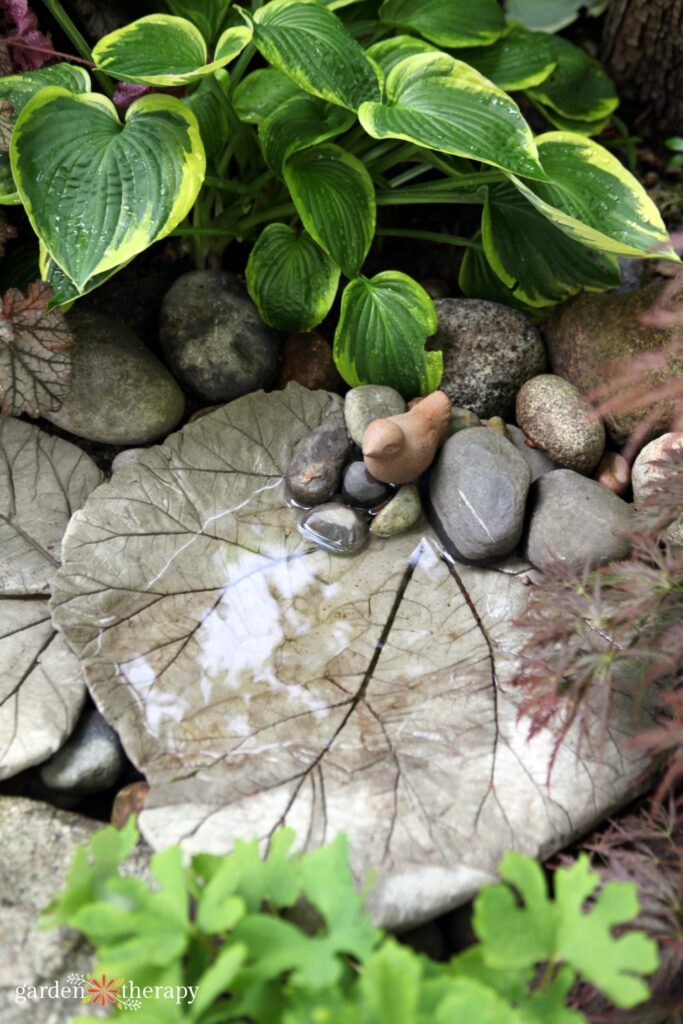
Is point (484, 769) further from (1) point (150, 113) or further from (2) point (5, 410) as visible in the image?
(1) point (150, 113)

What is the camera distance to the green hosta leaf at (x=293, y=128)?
7.25 feet

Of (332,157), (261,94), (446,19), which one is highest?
(446,19)

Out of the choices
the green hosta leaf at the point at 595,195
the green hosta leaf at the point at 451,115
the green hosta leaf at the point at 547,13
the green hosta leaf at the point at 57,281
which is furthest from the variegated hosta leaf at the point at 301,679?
the green hosta leaf at the point at 547,13

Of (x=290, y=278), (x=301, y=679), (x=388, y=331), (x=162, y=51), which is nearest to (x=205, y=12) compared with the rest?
(x=162, y=51)

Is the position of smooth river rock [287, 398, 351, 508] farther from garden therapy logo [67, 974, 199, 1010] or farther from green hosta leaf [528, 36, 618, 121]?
green hosta leaf [528, 36, 618, 121]

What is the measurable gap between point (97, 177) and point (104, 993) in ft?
5.47

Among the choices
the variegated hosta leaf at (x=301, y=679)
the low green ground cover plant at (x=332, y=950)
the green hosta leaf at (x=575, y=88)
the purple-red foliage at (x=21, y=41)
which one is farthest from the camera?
the green hosta leaf at (x=575, y=88)

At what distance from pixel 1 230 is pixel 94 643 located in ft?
3.58

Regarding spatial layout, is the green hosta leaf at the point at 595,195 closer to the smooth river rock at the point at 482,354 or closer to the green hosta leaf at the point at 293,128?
the smooth river rock at the point at 482,354

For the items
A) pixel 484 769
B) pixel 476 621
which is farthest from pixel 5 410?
pixel 484 769

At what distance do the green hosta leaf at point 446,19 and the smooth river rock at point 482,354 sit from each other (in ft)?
2.61

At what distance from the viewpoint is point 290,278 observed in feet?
7.72

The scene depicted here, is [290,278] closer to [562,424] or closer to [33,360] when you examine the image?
[33,360]

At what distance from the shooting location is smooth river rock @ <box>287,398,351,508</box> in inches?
84.2
